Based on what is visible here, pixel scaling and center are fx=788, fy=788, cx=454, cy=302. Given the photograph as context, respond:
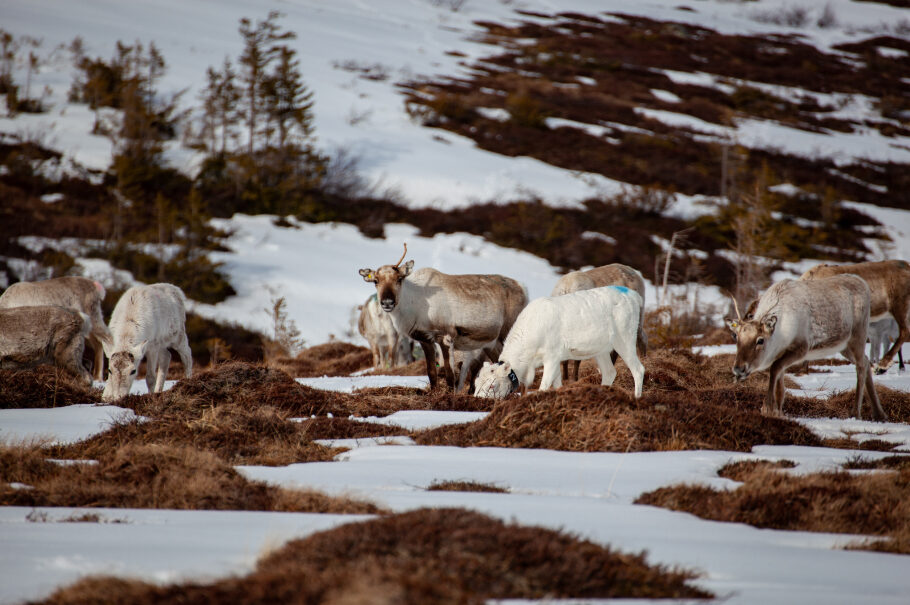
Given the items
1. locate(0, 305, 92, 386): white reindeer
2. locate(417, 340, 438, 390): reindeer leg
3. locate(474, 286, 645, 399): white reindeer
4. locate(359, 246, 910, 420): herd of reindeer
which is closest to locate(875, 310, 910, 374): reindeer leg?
locate(359, 246, 910, 420): herd of reindeer

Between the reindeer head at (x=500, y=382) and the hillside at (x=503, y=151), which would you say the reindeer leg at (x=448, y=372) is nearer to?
the reindeer head at (x=500, y=382)

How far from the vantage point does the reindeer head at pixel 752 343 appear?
29.5 feet

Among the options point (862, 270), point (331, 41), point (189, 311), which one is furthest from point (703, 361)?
point (331, 41)

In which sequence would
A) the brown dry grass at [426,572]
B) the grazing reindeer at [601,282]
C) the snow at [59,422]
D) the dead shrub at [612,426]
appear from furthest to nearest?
1. the grazing reindeer at [601,282]
2. the snow at [59,422]
3. the dead shrub at [612,426]
4. the brown dry grass at [426,572]

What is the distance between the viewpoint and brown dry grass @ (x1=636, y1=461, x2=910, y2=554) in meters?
4.80

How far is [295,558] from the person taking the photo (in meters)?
3.43

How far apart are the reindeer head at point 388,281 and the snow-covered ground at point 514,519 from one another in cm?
470

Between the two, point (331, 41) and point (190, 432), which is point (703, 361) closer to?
point (190, 432)

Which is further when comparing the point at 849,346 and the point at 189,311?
the point at 189,311

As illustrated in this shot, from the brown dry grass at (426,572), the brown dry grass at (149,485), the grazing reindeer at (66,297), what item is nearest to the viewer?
the brown dry grass at (426,572)

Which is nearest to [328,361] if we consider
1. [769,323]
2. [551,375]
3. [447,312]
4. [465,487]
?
[447,312]

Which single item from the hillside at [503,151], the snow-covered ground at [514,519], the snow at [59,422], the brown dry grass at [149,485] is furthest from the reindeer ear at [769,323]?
the hillside at [503,151]

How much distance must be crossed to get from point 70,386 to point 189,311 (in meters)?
18.6

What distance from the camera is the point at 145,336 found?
11.2m
